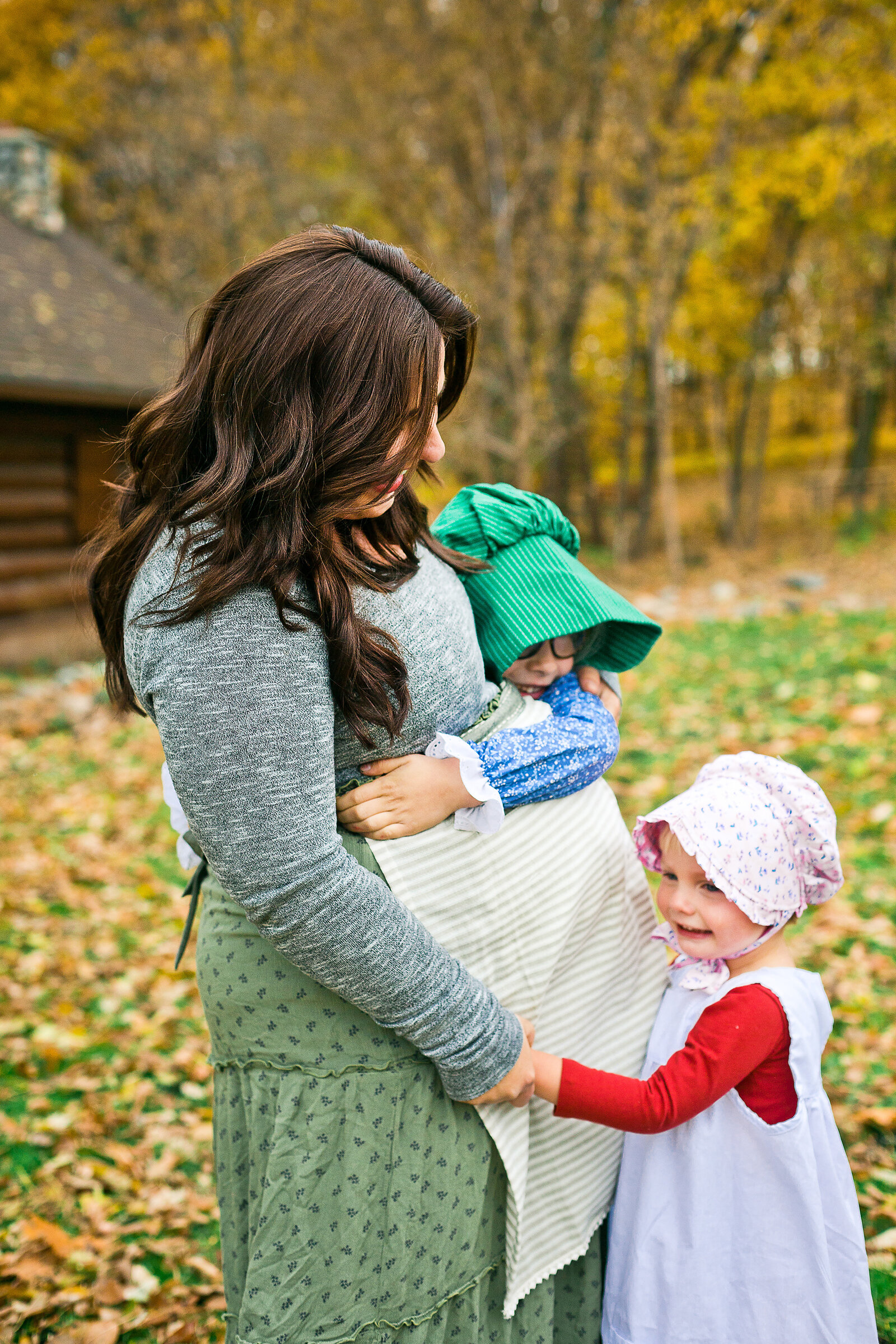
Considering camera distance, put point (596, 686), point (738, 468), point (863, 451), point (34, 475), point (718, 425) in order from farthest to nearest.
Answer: point (863, 451)
point (738, 468)
point (718, 425)
point (34, 475)
point (596, 686)

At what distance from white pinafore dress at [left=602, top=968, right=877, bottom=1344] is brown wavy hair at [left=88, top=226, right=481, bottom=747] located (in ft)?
2.99

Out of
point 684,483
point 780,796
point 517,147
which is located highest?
point 517,147

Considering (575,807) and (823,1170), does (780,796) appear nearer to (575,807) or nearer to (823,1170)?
(575,807)

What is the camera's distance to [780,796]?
5.53 feet

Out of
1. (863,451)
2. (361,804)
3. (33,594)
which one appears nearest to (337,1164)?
(361,804)

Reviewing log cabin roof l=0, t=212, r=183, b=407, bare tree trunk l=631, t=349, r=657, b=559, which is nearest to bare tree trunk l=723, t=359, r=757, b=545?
bare tree trunk l=631, t=349, r=657, b=559

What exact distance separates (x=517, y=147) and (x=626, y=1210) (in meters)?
13.5

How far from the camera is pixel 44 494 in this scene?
1048cm

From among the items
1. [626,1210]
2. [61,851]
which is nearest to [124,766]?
[61,851]

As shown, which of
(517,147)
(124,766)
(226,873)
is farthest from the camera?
(517,147)

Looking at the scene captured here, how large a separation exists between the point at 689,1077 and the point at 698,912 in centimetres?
27

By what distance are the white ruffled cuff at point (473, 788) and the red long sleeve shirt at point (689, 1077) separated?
44 centimetres

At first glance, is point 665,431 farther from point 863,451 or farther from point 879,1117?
point 879,1117

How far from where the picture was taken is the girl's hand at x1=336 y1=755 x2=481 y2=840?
1483 millimetres
